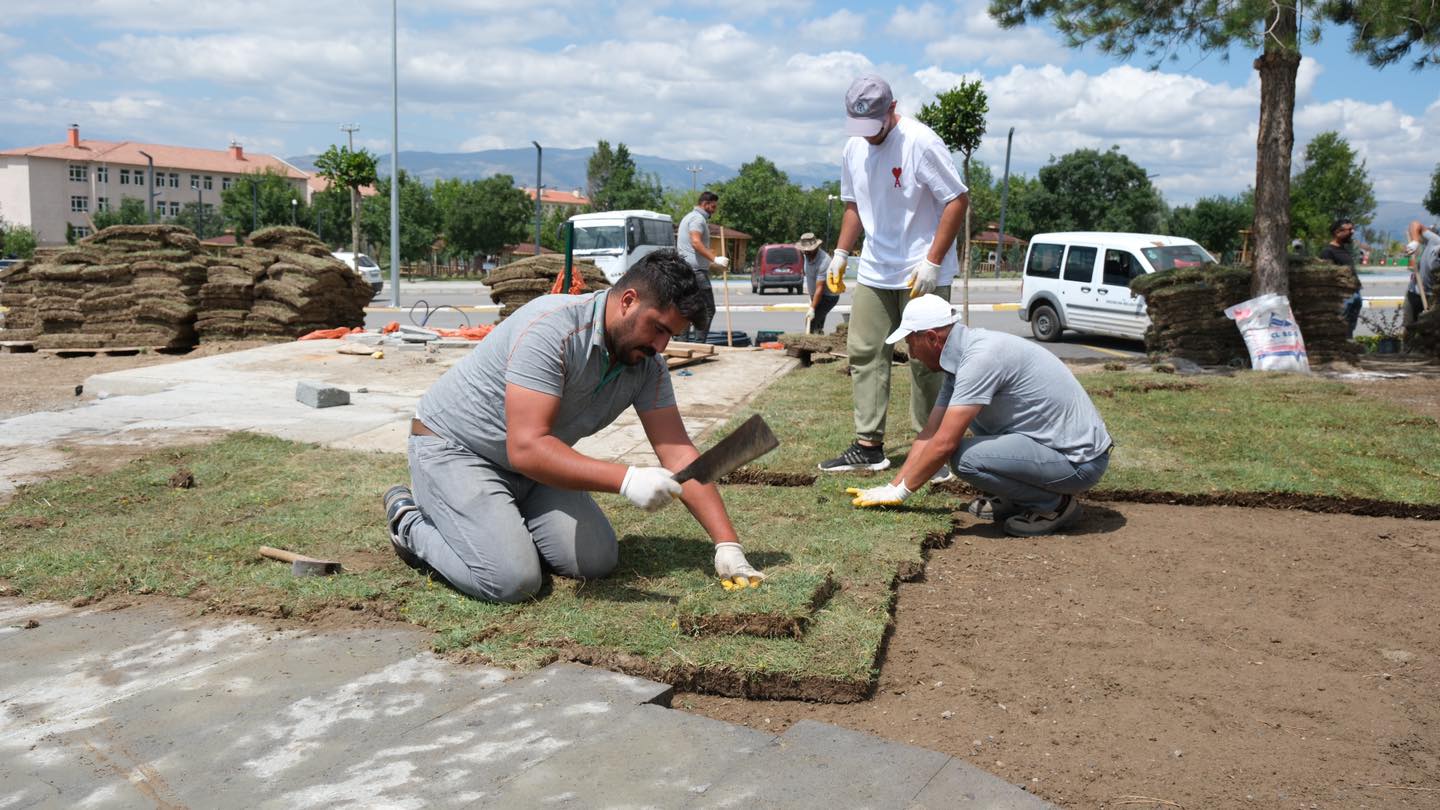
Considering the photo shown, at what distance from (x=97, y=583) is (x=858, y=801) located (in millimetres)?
2686

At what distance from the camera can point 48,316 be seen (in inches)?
468

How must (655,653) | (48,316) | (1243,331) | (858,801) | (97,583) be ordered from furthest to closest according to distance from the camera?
(48,316), (1243,331), (97,583), (655,653), (858,801)

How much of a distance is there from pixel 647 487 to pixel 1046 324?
13.5 meters

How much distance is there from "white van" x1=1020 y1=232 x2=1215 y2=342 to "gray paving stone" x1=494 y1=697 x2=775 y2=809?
41.2ft

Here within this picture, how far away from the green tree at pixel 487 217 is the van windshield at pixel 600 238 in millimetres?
38119

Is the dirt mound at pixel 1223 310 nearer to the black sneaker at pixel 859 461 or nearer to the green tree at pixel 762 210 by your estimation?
the black sneaker at pixel 859 461

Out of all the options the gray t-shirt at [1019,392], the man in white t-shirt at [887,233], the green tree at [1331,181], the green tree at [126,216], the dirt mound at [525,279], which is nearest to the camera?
the gray t-shirt at [1019,392]

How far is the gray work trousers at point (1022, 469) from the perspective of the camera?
13.9 feet

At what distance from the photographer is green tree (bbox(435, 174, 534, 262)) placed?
60.0 meters

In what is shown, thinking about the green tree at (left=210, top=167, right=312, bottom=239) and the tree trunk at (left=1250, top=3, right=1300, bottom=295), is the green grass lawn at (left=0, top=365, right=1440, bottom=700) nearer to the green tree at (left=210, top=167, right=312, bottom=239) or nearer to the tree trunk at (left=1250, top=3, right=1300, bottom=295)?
the tree trunk at (left=1250, top=3, right=1300, bottom=295)

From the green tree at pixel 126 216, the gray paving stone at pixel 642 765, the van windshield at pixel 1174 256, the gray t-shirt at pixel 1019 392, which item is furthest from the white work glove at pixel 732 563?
the green tree at pixel 126 216

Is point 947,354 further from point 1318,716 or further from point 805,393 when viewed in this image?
point 805,393

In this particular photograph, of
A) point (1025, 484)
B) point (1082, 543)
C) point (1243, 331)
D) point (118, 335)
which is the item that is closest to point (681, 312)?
point (1025, 484)

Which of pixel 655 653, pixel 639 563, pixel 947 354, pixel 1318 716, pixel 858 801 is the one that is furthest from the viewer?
pixel 947 354
